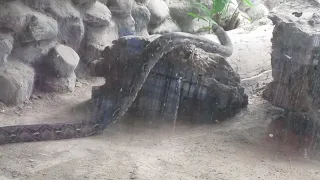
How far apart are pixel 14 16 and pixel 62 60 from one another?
1.96 feet

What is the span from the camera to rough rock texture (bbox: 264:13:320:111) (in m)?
2.91

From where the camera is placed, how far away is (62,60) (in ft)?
11.8

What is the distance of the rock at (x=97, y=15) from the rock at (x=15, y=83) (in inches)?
33.8

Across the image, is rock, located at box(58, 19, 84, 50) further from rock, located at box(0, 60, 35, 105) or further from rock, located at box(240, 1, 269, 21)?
rock, located at box(240, 1, 269, 21)

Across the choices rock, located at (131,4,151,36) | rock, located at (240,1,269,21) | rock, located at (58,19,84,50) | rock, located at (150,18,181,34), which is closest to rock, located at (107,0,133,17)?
rock, located at (131,4,151,36)

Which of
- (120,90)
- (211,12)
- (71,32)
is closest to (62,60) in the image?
(71,32)

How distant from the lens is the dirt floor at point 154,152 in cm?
221

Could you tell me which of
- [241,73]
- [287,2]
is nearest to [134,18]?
[241,73]

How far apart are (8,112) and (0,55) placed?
0.47 m

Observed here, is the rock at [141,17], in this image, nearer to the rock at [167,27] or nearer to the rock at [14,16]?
the rock at [167,27]

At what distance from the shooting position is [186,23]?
454 cm

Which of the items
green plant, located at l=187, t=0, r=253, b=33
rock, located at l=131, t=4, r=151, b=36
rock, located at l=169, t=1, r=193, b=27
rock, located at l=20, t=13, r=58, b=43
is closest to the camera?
rock, located at l=20, t=13, r=58, b=43

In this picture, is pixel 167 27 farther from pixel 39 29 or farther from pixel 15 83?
pixel 15 83

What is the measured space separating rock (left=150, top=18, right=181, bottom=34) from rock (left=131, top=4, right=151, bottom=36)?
0.12m
